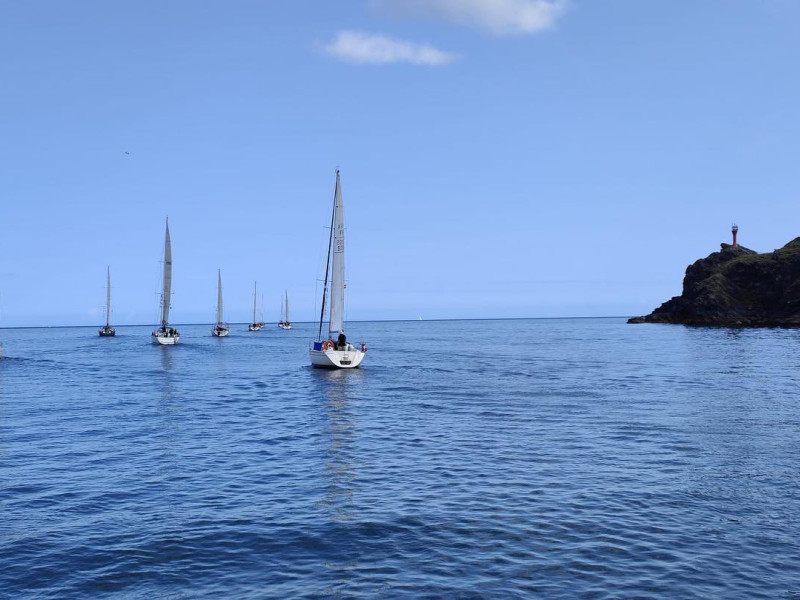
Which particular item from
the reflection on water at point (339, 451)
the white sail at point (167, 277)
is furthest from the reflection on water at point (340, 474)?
the white sail at point (167, 277)

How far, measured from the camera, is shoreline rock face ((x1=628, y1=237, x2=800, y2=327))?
167m

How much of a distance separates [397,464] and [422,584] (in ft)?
35.0

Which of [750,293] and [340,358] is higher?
[750,293]

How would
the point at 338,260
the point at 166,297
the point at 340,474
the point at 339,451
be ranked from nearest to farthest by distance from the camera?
the point at 340,474, the point at 339,451, the point at 338,260, the point at 166,297

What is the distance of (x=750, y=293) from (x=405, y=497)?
188009mm

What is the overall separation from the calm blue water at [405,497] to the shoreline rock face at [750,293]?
146 meters

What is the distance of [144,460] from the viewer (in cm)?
2405

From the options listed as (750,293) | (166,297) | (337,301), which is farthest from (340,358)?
(750,293)

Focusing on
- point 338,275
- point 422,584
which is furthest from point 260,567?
point 338,275

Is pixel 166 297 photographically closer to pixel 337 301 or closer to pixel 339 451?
pixel 337 301

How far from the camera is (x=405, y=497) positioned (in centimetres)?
1856

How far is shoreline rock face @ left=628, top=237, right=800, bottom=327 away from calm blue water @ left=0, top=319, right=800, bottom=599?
478 feet

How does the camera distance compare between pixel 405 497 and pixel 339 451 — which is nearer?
pixel 405 497

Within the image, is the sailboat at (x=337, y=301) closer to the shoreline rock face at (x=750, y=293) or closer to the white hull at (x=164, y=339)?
the white hull at (x=164, y=339)
